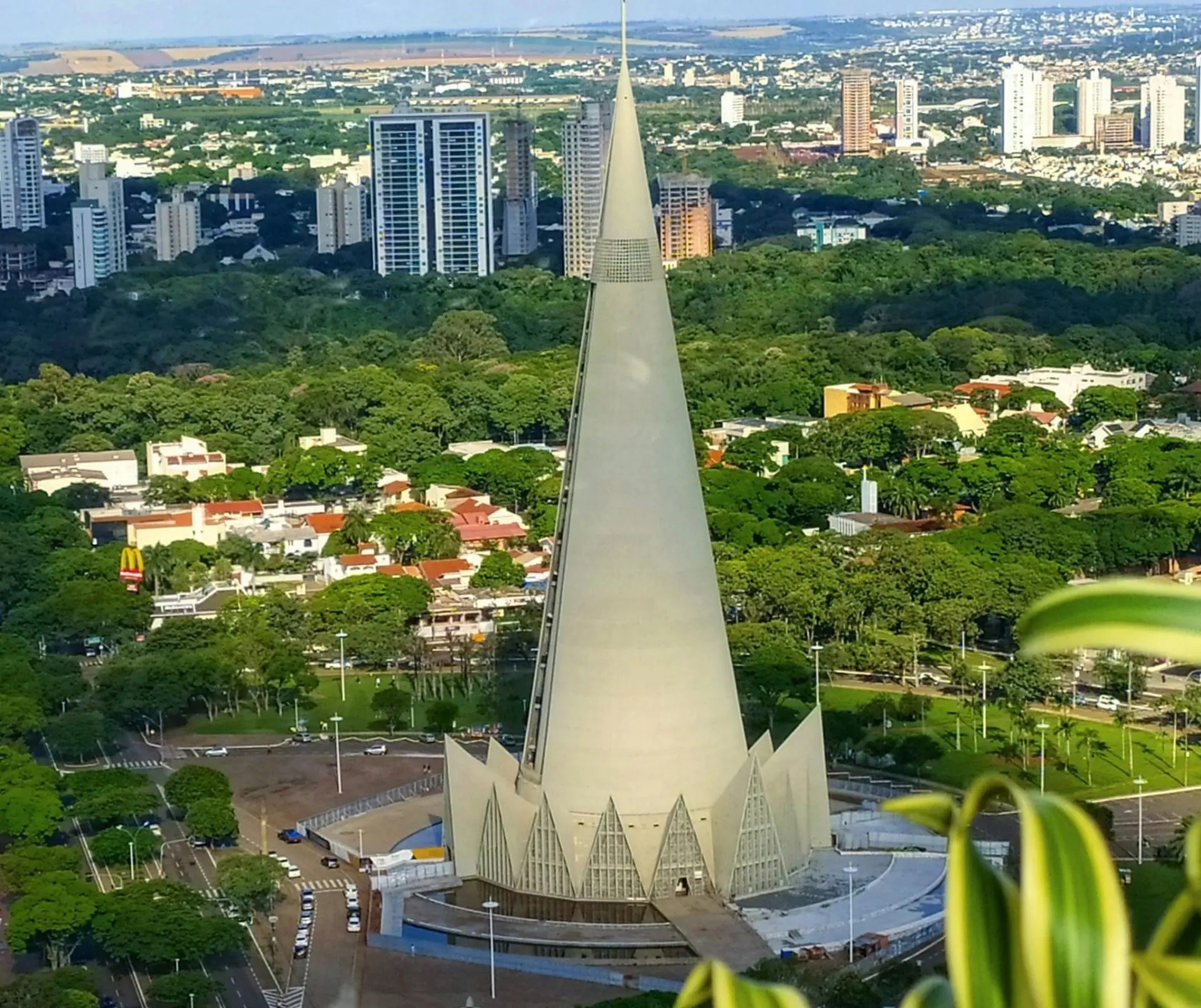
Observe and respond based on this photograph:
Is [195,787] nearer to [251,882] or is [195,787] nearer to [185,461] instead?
[251,882]

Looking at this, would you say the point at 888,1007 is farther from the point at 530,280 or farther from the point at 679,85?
the point at 679,85

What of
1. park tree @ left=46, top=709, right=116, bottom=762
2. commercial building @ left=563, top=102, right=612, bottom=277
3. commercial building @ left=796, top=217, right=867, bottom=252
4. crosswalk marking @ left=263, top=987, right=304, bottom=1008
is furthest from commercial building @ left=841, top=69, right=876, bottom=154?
crosswalk marking @ left=263, top=987, right=304, bottom=1008

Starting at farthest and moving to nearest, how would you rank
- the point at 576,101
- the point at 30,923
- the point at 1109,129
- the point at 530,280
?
the point at 1109,129
the point at 576,101
the point at 530,280
the point at 30,923

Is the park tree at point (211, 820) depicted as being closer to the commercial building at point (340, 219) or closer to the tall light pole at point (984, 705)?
the tall light pole at point (984, 705)

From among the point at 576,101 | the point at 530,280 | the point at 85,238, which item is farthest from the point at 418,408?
the point at 576,101

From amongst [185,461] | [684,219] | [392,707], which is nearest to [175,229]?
[684,219]

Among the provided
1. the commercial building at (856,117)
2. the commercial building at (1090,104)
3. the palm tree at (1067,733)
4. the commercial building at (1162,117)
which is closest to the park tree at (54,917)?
the palm tree at (1067,733)
